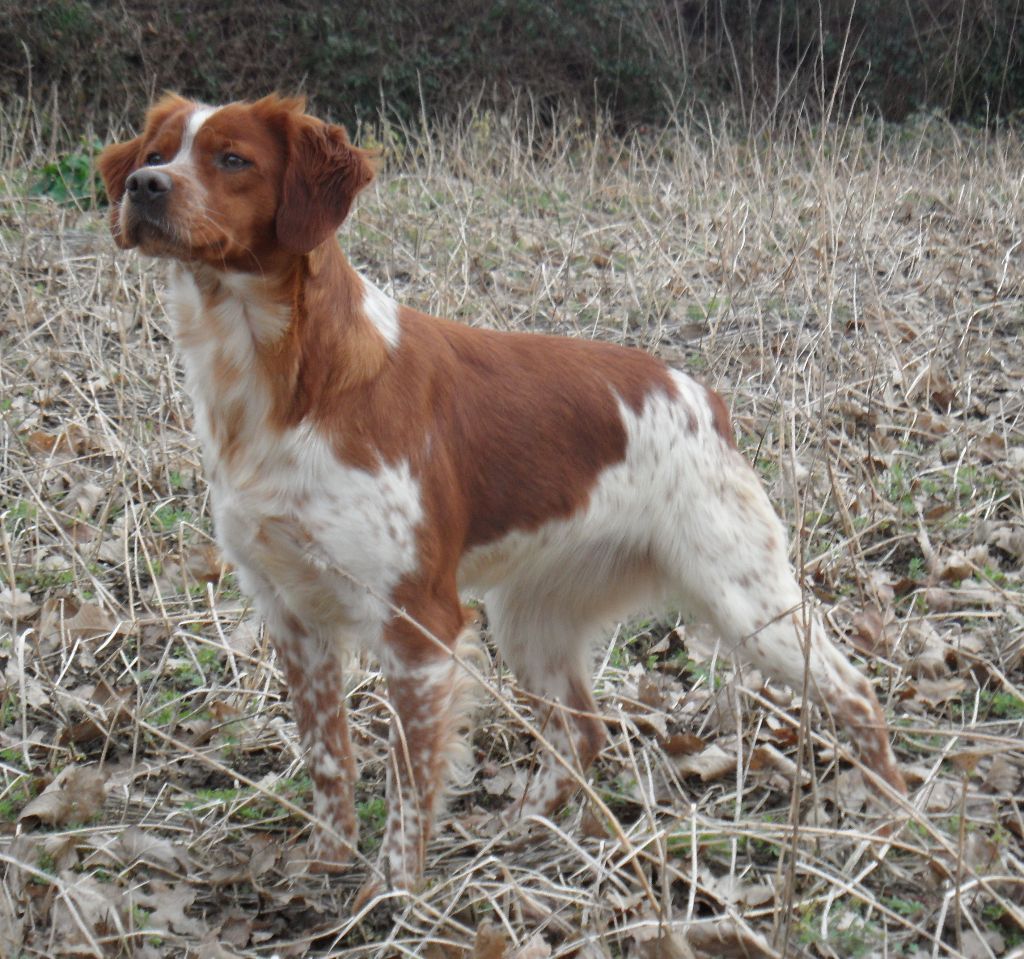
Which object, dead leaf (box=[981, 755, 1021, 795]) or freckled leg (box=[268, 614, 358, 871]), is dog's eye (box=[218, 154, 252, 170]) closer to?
freckled leg (box=[268, 614, 358, 871])

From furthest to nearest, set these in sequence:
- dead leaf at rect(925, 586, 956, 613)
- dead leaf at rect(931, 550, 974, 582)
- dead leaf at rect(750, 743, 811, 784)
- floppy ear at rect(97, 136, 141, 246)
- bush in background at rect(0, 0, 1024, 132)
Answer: bush in background at rect(0, 0, 1024, 132) < dead leaf at rect(931, 550, 974, 582) < dead leaf at rect(925, 586, 956, 613) < dead leaf at rect(750, 743, 811, 784) < floppy ear at rect(97, 136, 141, 246)

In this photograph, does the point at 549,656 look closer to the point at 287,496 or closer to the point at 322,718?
the point at 322,718

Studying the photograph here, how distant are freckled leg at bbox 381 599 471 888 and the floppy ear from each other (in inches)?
43.8

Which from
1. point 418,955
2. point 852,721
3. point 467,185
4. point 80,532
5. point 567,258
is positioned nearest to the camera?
point 418,955

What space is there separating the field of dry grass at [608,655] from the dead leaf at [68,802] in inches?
0.4

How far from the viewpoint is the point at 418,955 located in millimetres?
2377

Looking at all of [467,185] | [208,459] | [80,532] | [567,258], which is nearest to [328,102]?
[467,185]

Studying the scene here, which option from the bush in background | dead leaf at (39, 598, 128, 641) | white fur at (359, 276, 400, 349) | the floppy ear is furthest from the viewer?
the bush in background

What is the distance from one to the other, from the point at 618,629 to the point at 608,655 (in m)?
0.08

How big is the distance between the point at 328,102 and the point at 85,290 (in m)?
6.15

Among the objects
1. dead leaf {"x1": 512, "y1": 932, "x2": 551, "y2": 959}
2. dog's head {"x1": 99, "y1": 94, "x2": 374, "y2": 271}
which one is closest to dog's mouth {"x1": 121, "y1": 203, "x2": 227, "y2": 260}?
dog's head {"x1": 99, "y1": 94, "x2": 374, "y2": 271}

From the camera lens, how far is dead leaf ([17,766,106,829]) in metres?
2.89

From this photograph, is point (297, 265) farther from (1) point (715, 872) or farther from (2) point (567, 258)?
(2) point (567, 258)

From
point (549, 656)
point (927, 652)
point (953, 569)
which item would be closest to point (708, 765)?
point (549, 656)
